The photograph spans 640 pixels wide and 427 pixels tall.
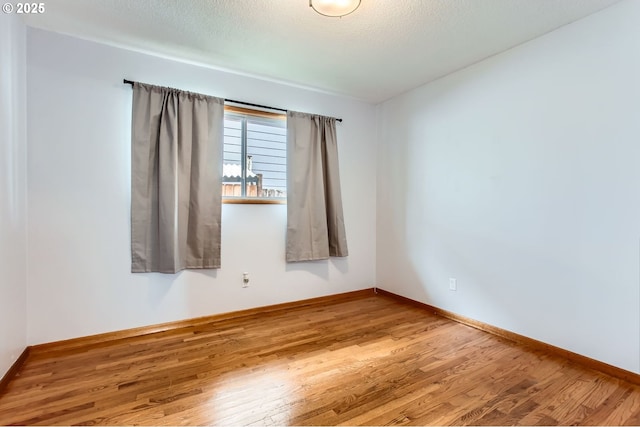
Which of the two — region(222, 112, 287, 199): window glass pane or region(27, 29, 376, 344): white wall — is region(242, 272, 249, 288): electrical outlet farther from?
region(222, 112, 287, 199): window glass pane

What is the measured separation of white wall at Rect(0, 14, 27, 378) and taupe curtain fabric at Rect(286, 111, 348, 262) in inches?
83.7

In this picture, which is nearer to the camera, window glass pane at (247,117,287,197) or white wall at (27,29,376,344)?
white wall at (27,29,376,344)

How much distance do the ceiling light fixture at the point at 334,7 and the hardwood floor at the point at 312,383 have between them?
239cm

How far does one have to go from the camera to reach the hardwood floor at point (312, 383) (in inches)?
63.8

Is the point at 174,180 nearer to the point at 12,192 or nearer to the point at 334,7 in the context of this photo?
the point at 12,192

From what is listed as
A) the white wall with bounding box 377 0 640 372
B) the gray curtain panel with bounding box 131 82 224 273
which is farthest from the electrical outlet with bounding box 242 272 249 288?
the white wall with bounding box 377 0 640 372

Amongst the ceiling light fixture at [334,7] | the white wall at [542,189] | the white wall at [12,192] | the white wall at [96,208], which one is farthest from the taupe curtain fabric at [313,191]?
the white wall at [12,192]

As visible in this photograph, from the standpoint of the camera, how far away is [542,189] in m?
2.39

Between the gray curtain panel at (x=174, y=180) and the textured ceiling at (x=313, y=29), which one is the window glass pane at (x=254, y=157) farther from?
the textured ceiling at (x=313, y=29)

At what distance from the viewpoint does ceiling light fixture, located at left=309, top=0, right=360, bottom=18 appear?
6.21 ft

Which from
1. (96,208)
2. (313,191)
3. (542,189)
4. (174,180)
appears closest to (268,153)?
(313,191)

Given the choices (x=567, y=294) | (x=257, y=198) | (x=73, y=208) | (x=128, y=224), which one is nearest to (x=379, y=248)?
(x=257, y=198)

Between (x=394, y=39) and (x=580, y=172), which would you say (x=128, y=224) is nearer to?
(x=394, y=39)

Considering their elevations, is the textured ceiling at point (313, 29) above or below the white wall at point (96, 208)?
above
